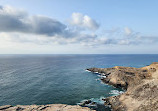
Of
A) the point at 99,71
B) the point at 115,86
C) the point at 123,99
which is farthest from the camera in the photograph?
the point at 99,71

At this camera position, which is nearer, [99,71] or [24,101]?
[24,101]

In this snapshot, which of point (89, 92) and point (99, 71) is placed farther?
point (99, 71)

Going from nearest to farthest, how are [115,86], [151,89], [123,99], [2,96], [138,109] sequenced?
1. [138,109]
2. [151,89]
3. [123,99]
4. [2,96]
5. [115,86]

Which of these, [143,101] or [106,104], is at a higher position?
[143,101]

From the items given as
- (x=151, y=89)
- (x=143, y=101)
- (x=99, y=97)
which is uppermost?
(x=151, y=89)

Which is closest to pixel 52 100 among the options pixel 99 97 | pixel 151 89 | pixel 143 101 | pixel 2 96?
pixel 99 97

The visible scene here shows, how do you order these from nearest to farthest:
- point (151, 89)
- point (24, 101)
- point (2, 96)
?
point (151, 89), point (24, 101), point (2, 96)

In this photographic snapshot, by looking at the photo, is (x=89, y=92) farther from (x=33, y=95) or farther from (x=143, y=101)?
(x=33, y=95)

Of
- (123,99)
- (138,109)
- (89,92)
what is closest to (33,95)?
(89,92)

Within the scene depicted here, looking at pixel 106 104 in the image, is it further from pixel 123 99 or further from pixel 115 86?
pixel 115 86
